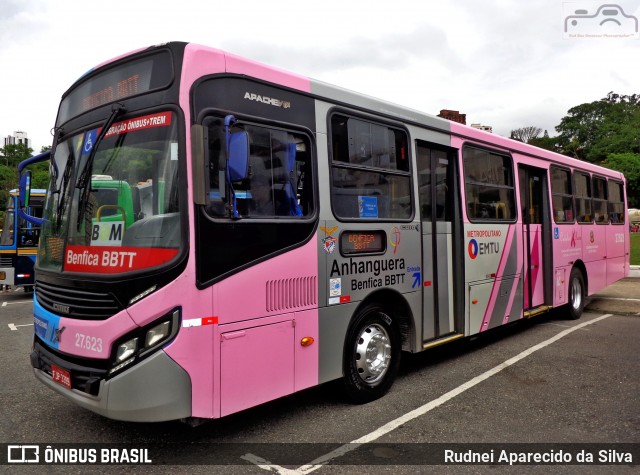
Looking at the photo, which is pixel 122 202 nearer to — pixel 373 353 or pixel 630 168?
pixel 373 353

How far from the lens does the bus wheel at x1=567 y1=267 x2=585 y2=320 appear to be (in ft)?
30.0

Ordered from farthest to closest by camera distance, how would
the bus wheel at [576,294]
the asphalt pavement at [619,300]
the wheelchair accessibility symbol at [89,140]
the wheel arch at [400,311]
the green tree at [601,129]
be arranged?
the green tree at [601,129], the asphalt pavement at [619,300], the bus wheel at [576,294], the wheel arch at [400,311], the wheelchair accessibility symbol at [89,140]

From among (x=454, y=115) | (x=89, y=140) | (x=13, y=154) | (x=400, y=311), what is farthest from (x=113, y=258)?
(x=13, y=154)

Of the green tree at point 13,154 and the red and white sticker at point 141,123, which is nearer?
the red and white sticker at point 141,123

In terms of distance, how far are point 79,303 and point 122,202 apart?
82cm

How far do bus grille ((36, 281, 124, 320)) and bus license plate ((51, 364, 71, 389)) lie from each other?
0.40m

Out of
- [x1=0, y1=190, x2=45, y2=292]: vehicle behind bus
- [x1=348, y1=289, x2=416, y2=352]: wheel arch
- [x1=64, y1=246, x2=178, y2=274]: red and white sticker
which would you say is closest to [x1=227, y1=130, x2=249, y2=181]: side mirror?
[x1=64, y1=246, x2=178, y2=274]: red and white sticker

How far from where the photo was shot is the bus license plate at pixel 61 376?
356 centimetres

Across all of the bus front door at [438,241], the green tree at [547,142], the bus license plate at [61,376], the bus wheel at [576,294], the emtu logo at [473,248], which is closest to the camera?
the bus license plate at [61,376]

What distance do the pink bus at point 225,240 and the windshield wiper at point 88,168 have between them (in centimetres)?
2

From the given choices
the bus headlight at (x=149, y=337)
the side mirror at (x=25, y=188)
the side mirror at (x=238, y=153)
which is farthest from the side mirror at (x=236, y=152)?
the side mirror at (x=25, y=188)

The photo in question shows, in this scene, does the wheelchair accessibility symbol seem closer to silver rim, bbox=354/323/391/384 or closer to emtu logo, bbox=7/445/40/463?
emtu logo, bbox=7/445/40/463

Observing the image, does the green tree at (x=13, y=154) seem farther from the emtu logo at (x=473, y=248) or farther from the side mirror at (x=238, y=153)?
the side mirror at (x=238, y=153)

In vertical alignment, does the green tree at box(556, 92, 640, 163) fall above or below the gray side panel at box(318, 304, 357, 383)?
above
